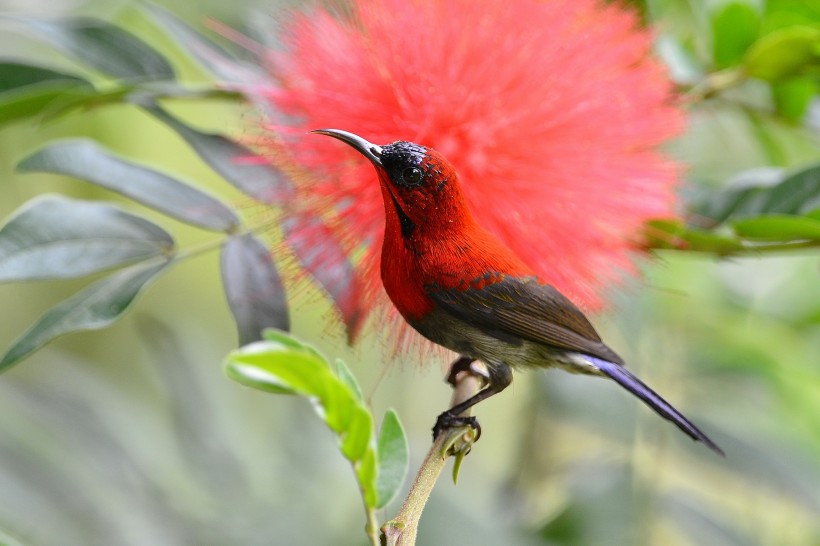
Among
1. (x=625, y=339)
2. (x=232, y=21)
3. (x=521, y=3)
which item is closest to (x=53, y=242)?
(x=521, y=3)

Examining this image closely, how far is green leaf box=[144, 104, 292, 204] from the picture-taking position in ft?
3.20

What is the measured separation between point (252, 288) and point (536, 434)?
0.90 m

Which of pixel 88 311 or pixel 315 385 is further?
pixel 88 311

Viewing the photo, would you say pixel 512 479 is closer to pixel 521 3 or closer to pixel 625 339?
pixel 625 339

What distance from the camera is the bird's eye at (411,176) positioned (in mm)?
722

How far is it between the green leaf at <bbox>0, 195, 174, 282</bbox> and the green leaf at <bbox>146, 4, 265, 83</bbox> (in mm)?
281

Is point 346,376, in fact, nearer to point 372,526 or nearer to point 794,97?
point 372,526

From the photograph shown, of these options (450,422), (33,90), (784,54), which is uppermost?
(784,54)

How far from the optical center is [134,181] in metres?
0.98

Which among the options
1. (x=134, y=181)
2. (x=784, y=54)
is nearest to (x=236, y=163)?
(x=134, y=181)

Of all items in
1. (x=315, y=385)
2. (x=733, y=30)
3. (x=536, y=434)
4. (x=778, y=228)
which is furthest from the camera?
(x=536, y=434)

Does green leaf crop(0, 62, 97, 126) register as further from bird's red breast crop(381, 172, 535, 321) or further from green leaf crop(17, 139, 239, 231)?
bird's red breast crop(381, 172, 535, 321)

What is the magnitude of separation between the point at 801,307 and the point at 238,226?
43.6 inches

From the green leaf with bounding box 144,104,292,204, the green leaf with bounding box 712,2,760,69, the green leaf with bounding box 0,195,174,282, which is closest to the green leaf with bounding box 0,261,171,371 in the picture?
the green leaf with bounding box 0,195,174,282
